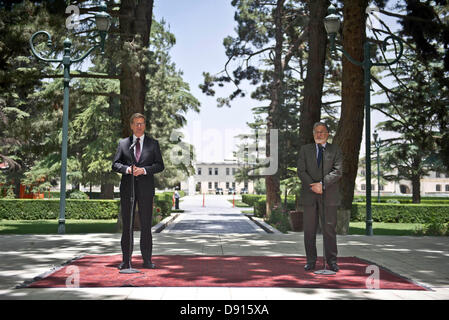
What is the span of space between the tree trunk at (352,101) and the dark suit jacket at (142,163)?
333 inches

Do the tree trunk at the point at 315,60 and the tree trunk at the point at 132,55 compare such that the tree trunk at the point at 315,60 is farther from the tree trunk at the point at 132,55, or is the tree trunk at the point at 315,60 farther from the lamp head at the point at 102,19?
the lamp head at the point at 102,19

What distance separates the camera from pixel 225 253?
373 inches

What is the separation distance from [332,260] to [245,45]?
2034cm

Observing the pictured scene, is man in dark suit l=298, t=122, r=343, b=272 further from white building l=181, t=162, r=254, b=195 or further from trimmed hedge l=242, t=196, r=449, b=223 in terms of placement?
white building l=181, t=162, r=254, b=195

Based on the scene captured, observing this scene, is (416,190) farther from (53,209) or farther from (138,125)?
(138,125)

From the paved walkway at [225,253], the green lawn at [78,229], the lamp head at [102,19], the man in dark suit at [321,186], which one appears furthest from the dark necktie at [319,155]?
the green lawn at [78,229]

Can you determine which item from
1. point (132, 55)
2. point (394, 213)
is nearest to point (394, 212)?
point (394, 213)

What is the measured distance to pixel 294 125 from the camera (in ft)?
82.5

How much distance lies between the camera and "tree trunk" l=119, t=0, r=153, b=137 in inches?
562

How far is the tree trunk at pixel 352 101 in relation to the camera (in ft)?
46.1

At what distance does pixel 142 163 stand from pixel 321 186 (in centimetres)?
242

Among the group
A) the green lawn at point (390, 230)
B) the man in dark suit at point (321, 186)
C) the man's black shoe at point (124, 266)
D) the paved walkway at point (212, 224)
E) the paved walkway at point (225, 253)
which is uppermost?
the man in dark suit at point (321, 186)

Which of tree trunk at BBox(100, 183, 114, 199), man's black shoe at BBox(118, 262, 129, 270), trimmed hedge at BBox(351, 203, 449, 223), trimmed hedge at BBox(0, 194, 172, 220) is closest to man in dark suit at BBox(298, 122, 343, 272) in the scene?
man's black shoe at BBox(118, 262, 129, 270)
